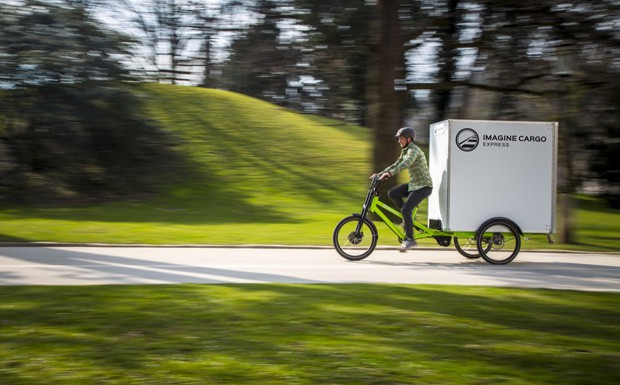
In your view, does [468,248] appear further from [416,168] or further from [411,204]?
[416,168]

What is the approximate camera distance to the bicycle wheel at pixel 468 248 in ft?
38.1

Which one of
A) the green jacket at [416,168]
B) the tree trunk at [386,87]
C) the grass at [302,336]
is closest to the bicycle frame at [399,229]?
the green jacket at [416,168]

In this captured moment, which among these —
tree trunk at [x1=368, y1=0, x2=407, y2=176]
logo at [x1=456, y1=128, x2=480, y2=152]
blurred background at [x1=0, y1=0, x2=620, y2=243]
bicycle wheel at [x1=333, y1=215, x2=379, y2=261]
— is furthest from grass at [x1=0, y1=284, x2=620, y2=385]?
tree trunk at [x1=368, y1=0, x2=407, y2=176]

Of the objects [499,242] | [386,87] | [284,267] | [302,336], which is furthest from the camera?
[386,87]

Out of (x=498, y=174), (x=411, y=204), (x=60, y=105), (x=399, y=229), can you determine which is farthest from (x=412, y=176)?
(x=60, y=105)

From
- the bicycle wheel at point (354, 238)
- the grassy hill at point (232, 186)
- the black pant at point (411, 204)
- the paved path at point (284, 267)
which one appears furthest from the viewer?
the grassy hill at point (232, 186)

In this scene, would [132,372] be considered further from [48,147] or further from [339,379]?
[48,147]

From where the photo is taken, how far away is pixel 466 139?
435 inches

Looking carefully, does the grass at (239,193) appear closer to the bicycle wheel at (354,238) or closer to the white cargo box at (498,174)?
the bicycle wheel at (354,238)

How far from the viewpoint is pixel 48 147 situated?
2434cm

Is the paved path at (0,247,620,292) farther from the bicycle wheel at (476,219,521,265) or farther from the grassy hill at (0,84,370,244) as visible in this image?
the grassy hill at (0,84,370,244)

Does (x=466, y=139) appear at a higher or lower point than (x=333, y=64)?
lower

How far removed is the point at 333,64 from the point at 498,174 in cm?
597

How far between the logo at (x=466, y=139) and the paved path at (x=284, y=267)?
184 centimetres
